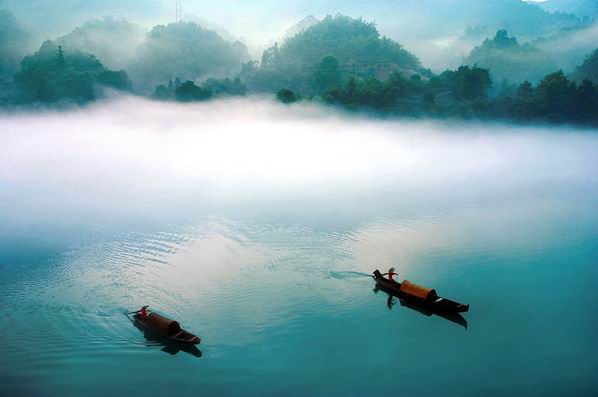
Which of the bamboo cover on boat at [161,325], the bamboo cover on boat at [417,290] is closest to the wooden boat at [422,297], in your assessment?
the bamboo cover on boat at [417,290]

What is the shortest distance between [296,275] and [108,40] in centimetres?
8418

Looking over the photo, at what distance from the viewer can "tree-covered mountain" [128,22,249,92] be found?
82.1m

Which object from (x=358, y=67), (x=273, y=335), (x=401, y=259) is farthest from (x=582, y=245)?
(x=358, y=67)

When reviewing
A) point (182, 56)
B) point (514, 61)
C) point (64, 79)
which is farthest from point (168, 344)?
point (514, 61)

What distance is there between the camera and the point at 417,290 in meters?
16.4

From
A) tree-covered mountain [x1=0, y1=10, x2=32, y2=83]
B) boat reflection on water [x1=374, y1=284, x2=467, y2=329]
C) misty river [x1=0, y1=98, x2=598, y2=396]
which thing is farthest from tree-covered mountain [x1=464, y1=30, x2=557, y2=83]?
tree-covered mountain [x1=0, y1=10, x2=32, y2=83]

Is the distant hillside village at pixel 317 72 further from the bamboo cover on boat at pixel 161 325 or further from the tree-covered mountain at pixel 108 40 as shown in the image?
the bamboo cover on boat at pixel 161 325

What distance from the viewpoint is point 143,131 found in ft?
206

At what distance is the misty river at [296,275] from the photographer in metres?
12.9

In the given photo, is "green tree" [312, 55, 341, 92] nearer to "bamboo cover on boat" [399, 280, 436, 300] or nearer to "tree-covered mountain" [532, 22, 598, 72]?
"tree-covered mountain" [532, 22, 598, 72]

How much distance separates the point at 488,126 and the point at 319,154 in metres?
23.0

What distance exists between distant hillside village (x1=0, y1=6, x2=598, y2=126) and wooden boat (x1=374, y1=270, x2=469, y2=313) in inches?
1848

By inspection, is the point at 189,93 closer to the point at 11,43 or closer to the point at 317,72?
the point at 317,72

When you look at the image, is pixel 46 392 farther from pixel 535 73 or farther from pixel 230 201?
pixel 535 73
